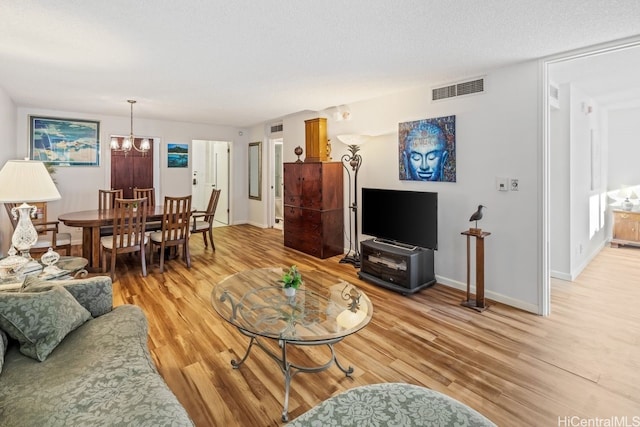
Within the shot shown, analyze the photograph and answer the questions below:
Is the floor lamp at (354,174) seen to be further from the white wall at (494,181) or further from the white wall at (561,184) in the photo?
the white wall at (561,184)

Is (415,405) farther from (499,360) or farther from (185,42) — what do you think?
(185,42)

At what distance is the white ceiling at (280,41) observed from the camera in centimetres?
210

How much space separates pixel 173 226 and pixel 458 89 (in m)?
3.84

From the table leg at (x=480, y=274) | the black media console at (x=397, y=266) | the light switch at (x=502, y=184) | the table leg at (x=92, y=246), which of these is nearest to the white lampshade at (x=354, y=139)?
the black media console at (x=397, y=266)

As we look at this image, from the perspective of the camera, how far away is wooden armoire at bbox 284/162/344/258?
195 inches

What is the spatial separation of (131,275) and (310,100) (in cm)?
333

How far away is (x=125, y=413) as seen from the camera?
117cm

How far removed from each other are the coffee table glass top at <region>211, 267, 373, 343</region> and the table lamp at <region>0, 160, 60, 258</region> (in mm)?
1421

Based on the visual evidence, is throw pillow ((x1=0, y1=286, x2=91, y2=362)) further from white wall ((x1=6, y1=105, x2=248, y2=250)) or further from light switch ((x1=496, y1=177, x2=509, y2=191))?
white wall ((x1=6, y1=105, x2=248, y2=250))

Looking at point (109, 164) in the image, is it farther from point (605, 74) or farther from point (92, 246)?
point (605, 74)

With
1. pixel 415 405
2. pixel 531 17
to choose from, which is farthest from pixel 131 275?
pixel 531 17

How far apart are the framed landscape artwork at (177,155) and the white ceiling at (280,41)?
8.26 ft

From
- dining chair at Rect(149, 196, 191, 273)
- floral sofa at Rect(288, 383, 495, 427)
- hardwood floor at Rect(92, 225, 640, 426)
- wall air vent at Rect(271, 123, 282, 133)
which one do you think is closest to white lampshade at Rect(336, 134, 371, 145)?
hardwood floor at Rect(92, 225, 640, 426)

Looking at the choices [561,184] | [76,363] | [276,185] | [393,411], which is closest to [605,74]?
[561,184]
